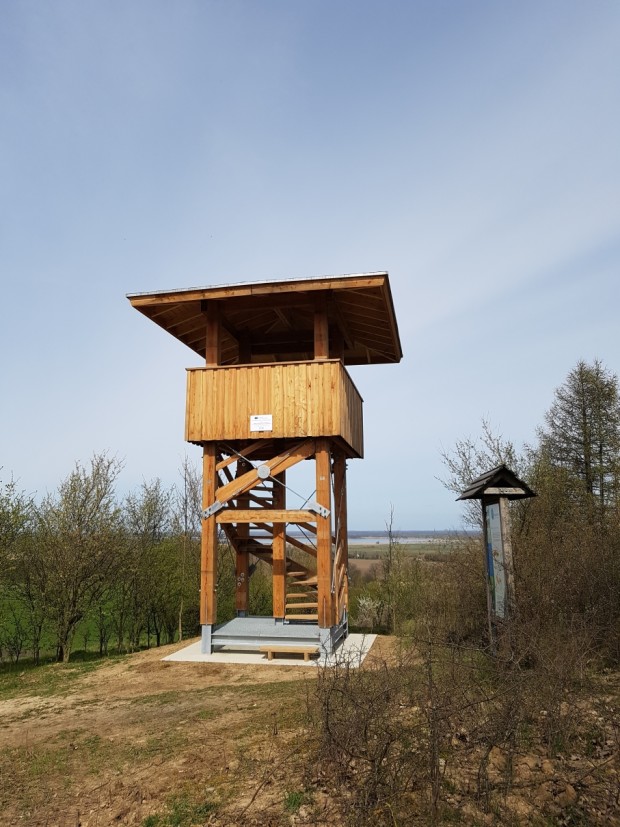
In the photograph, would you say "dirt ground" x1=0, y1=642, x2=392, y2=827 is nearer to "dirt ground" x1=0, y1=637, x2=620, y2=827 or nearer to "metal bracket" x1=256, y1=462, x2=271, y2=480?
"dirt ground" x1=0, y1=637, x2=620, y2=827

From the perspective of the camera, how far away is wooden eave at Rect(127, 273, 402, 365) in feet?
39.5

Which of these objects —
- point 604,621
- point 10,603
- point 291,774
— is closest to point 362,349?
point 604,621

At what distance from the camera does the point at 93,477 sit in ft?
63.7

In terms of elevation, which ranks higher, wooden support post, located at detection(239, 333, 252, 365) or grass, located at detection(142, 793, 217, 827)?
wooden support post, located at detection(239, 333, 252, 365)

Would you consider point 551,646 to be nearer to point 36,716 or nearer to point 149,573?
point 36,716

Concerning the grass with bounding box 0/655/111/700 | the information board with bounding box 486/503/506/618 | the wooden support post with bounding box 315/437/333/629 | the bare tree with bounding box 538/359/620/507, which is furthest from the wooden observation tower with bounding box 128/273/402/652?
the bare tree with bounding box 538/359/620/507

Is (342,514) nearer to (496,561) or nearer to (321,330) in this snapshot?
(321,330)

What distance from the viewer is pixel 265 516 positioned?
41.1 feet

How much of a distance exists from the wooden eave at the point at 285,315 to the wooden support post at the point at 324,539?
3102 millimetres

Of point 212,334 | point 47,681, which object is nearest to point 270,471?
point 212,334

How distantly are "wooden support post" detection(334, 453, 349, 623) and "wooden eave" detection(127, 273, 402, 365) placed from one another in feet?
10.5

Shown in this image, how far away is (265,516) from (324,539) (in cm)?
143

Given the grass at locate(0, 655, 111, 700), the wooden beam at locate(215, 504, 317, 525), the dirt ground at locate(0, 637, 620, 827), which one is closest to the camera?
the dirt ground at locate(0, 637, 620, 827)

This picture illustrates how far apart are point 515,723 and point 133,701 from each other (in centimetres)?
661
